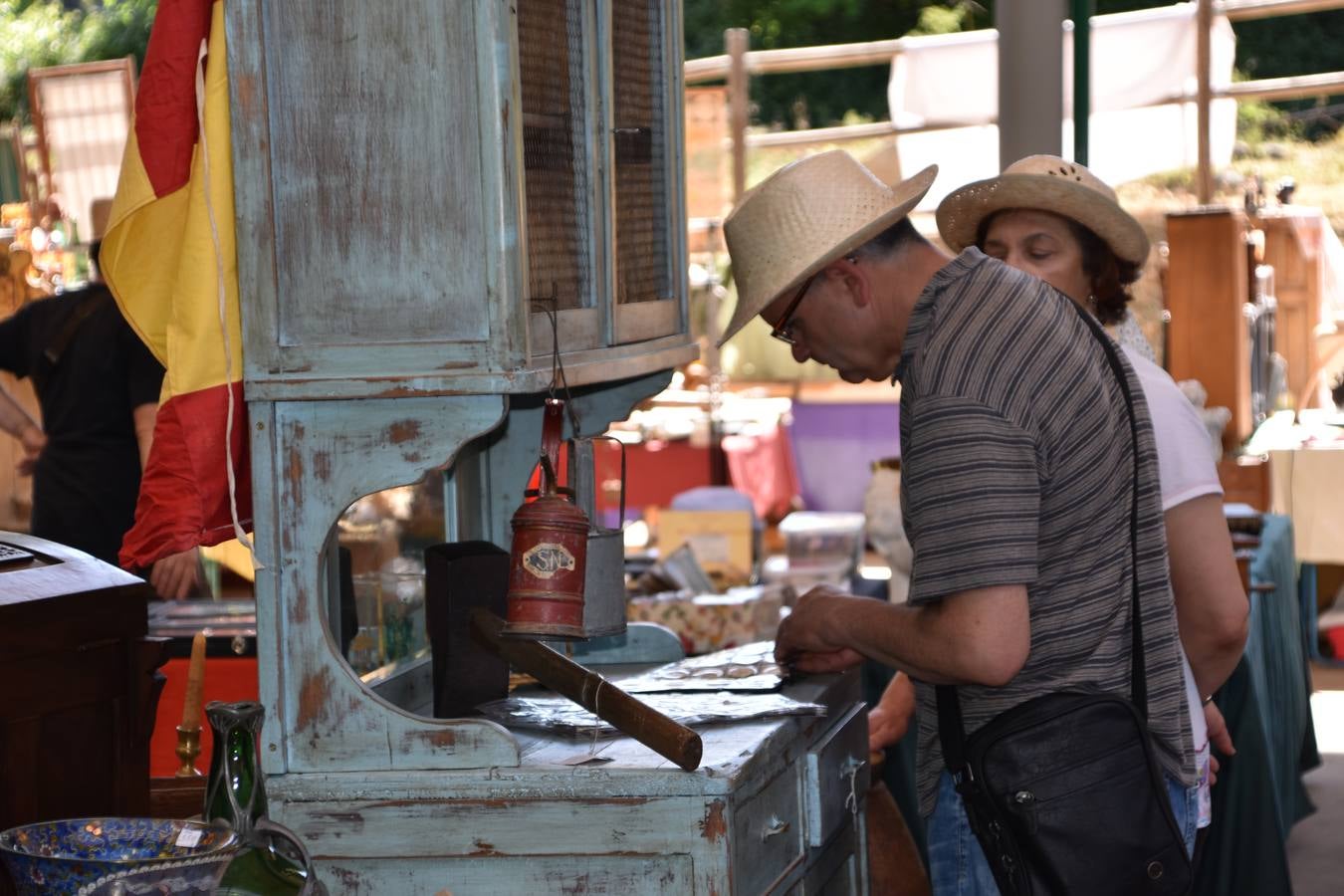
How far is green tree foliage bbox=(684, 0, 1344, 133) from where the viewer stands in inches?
731

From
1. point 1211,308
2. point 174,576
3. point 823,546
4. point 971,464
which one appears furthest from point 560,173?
point 1211,308

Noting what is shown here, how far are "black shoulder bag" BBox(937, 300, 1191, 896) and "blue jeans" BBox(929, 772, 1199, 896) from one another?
0.36ft

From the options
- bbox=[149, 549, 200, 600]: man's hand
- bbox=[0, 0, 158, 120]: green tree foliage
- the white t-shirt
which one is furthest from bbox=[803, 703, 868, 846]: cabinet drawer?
bbox=[0, 0, 158, 120]: green tree foliage

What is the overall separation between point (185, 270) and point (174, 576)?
6.70 feet

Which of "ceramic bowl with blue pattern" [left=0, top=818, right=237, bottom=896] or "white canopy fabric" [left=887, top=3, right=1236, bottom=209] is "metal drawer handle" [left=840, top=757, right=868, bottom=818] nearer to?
"ceramic bowl with blue pattern" [left=0, top=818, right=237, bottom=896]

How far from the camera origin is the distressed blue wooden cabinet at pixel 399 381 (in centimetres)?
186

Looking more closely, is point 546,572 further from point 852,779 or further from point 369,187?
point 852,779

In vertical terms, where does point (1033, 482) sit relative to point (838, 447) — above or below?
above

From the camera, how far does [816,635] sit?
222 centimetres

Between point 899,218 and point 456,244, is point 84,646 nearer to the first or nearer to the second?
point 456,244

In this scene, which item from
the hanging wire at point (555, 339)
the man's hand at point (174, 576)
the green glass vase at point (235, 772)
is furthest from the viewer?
the man's hand at point (174, 576)

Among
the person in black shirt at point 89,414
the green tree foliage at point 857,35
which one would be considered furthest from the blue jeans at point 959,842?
the green tree foliage at point 857,35

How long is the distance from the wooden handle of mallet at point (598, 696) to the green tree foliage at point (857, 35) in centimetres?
1735

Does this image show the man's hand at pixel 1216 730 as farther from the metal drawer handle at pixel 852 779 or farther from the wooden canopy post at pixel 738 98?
the wooden canopy post at pixel 738 98
